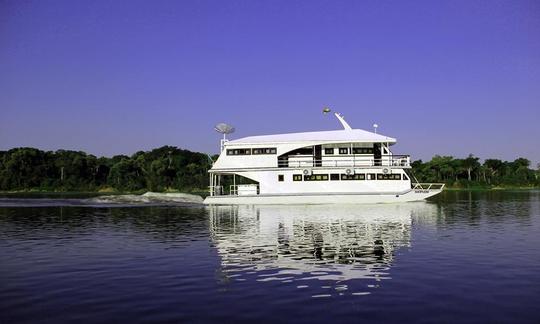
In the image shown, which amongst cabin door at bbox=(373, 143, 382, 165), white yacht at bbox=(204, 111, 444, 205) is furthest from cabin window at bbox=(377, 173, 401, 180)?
cabin door at bbox=(373, 143, 382, 165)

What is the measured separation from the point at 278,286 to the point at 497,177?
347 feet

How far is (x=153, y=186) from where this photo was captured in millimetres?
89812

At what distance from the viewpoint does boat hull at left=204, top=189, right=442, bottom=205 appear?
4125 cm

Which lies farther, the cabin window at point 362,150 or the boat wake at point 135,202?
the boat wake at point 135,202

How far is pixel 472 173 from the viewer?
109625 mm

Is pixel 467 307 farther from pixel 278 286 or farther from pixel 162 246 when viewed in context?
pixel 162 246

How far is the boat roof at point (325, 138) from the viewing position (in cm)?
4159

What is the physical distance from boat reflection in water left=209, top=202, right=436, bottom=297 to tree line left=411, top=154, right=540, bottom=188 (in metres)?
75.8

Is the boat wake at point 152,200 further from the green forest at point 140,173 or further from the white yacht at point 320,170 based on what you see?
the green forest at point 140,173

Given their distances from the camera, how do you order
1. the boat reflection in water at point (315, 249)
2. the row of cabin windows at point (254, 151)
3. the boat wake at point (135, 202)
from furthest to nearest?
1. the boat wake at point (135, 202)
2. the row of cabin windows at point (254, 151)
3. the boat reflection in water at point (315, 249)

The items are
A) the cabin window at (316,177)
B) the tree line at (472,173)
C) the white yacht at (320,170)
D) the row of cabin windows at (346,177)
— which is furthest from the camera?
the tree line at (472,173)

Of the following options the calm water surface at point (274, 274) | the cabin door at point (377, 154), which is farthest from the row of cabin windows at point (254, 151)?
the calm water surface at point (274, 274)

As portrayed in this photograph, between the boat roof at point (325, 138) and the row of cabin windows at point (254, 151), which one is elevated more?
the boat roof at point (325, 138)

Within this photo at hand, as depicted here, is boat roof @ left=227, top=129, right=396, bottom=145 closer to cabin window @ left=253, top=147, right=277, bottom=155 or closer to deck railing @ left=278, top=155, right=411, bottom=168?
cabin window @ left=253, top=147, right=277, bottom=155
